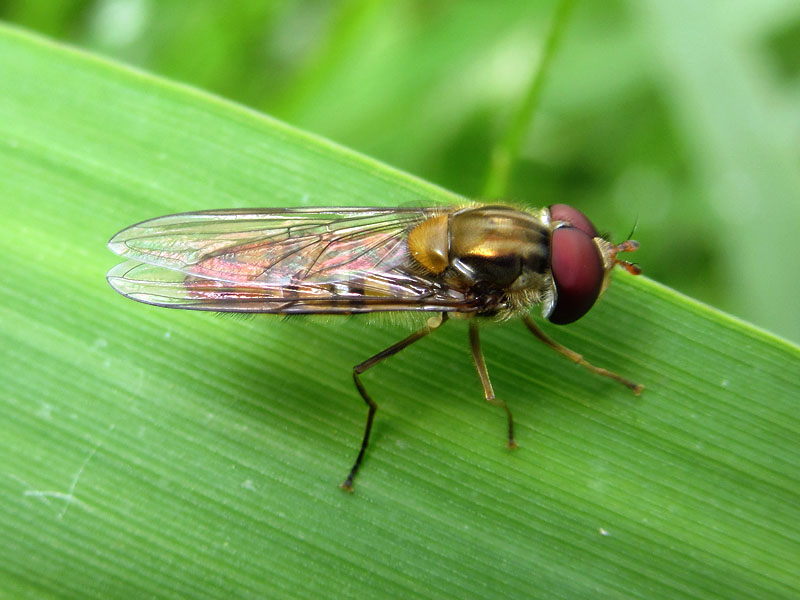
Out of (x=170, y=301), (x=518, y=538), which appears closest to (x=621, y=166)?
(x=518, y=538)

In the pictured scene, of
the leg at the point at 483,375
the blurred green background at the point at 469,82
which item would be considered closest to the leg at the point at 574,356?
the leg at the point at 483,375

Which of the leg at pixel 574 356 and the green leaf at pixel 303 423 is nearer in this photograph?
the green leaf at pixel 303 423

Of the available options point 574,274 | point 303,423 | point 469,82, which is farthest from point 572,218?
point 469,82

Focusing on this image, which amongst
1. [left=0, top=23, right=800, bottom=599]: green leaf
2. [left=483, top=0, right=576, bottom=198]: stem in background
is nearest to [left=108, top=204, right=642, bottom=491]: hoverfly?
[left=0, top=23, right=800, bottom=599]: green leaf

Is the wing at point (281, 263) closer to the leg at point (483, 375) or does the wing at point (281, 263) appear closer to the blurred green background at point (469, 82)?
the leg at point (483, 375)

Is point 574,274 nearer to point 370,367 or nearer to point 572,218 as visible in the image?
point 572,218
